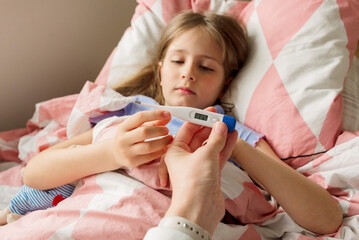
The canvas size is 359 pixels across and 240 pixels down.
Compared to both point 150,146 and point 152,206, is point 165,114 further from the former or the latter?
point 152,206

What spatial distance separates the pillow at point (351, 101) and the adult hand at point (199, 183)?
47 cm

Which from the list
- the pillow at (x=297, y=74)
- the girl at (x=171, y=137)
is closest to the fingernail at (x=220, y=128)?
the girl at (x=171, y=137)

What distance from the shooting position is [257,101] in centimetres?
99

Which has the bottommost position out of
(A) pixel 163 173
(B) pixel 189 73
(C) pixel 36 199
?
(C) pixel 36 199

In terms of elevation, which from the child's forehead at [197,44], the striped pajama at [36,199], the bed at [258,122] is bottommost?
the striped pajama at [36,199]

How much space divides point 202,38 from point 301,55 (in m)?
0.28

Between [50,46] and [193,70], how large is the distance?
642 mm

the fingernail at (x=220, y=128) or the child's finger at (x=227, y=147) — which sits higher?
the fingernail at (x=220, y=128)

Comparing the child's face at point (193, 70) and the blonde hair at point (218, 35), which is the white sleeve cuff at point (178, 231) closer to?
the child's face at point (193, 70)

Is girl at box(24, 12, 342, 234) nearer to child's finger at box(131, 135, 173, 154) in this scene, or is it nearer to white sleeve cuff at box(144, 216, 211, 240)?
child's finger at box(131, 135, 173, 154)

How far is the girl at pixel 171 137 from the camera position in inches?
27.8

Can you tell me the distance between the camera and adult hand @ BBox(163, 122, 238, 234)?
0.53 metres

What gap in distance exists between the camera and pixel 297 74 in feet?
3.13

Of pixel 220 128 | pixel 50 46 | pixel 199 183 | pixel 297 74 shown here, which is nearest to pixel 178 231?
pixel 199 183
